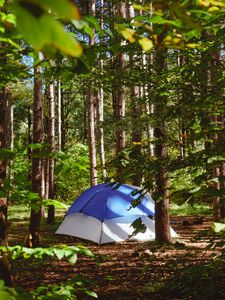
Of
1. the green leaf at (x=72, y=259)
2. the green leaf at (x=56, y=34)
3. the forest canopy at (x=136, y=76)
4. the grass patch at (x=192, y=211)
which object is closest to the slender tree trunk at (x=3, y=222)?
the forest canopy at (x=136, y=76)

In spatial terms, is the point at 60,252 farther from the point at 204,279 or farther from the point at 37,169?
the point at 37,169

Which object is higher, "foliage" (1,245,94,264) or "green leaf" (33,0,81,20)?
"green leaf" (33,0,81,20)

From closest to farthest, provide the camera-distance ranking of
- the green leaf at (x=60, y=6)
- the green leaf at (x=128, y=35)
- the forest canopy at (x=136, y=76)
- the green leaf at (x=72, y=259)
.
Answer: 1. the green leaf at (x=60, y=6)
2. the forest canopy at (x=136, y=76)
3. the green leaf at (x=128, y=35)
4. the green leaf at (x=72, y=259)

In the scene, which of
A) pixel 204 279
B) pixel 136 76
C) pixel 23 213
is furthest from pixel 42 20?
pixel 23 213

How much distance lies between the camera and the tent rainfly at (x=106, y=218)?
31.1 ft

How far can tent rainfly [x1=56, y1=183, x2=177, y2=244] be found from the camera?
948cm

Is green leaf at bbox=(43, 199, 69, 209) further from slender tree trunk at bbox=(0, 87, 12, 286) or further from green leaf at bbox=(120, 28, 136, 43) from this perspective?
green leaf at bbox=(120, 28, 136, 43)

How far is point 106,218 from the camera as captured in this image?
9.53 metres

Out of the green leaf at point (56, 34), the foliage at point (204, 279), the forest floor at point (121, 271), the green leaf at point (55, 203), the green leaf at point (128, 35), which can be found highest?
the green leaf at point (128, 35)

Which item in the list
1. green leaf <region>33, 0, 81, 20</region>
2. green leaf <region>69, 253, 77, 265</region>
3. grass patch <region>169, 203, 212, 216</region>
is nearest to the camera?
green leaf <region>33, 0, 81, 20</region>

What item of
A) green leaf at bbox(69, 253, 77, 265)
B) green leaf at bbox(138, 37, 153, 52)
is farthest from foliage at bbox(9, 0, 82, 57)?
green leaf at bbox(69, 253, 77, 265)

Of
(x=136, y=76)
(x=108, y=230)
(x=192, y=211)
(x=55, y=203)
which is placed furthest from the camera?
(x=192, y=211)

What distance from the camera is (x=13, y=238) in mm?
10375

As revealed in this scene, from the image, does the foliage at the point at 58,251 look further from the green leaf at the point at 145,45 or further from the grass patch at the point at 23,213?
the grass patch at the point at 23,213
